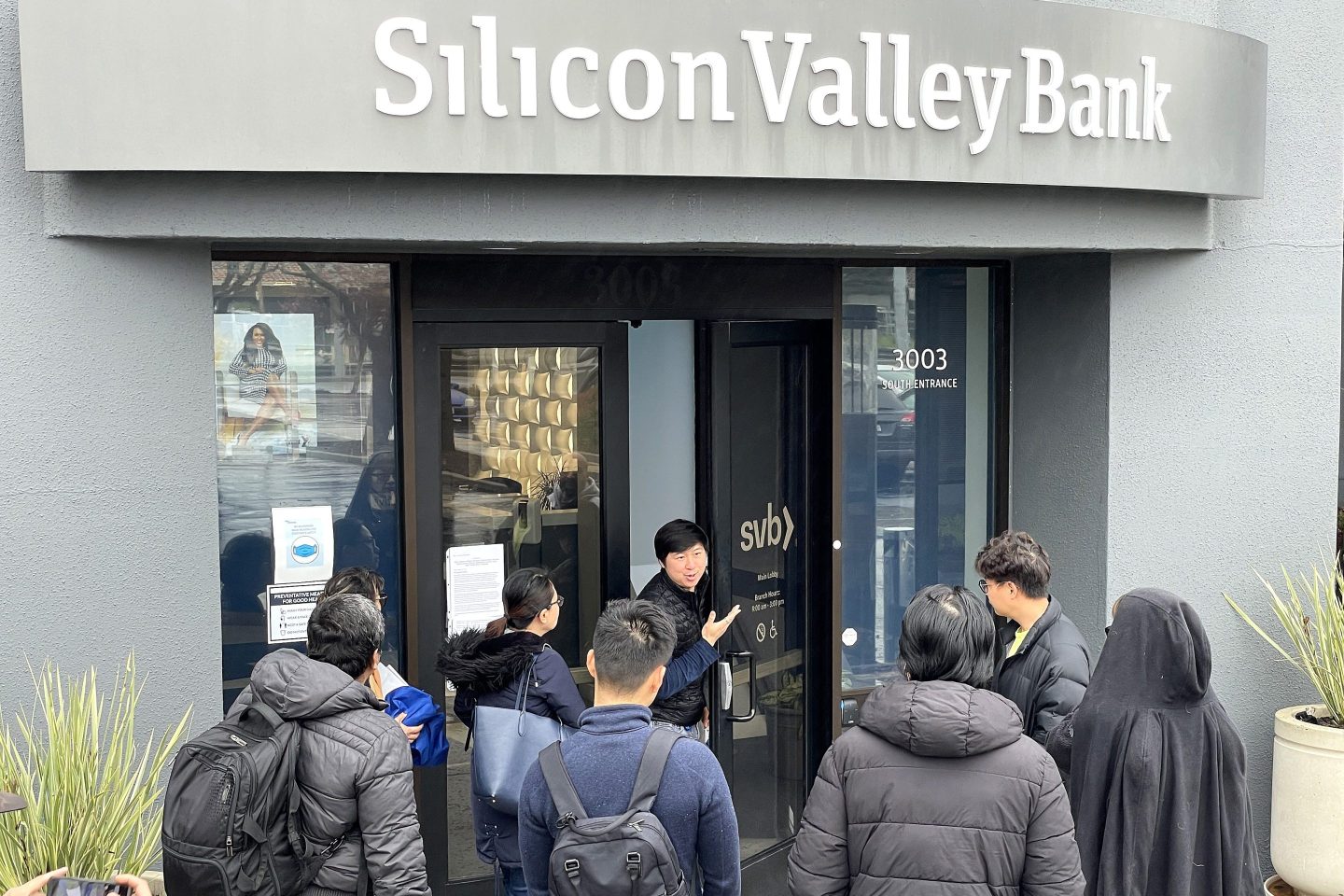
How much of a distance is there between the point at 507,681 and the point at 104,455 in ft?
4.87

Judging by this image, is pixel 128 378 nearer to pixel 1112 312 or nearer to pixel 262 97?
pixel 262 97

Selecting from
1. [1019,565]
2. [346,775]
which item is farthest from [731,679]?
[346,775]

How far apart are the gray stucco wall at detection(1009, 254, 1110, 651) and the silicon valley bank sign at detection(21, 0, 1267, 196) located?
79cm

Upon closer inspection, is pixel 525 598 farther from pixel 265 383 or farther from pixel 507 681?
pixel 265 383

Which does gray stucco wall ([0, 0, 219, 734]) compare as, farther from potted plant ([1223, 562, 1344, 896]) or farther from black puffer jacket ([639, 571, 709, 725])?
potted plant ([1223, 562, 1344, 896])

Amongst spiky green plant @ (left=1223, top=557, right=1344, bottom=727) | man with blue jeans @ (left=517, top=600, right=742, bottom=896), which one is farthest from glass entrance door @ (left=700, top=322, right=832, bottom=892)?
man with blue jeans @ (left=517, top=600, right=742, bottom=896)

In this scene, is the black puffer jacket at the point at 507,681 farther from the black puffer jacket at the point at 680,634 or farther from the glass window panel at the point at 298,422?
the glass window panel at the point at 298,422

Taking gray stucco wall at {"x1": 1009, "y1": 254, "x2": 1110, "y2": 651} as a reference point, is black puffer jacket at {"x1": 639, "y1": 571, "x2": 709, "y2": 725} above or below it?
below

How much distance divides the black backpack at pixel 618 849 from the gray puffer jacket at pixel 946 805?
37cm

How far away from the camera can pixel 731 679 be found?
5.84 m

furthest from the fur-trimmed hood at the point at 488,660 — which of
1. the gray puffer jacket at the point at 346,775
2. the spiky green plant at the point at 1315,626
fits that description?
the spiky green plant at the point at 1315,626

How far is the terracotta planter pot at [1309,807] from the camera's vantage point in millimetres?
5402

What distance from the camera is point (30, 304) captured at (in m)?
4.14

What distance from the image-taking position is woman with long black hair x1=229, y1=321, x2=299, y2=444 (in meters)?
5.05
